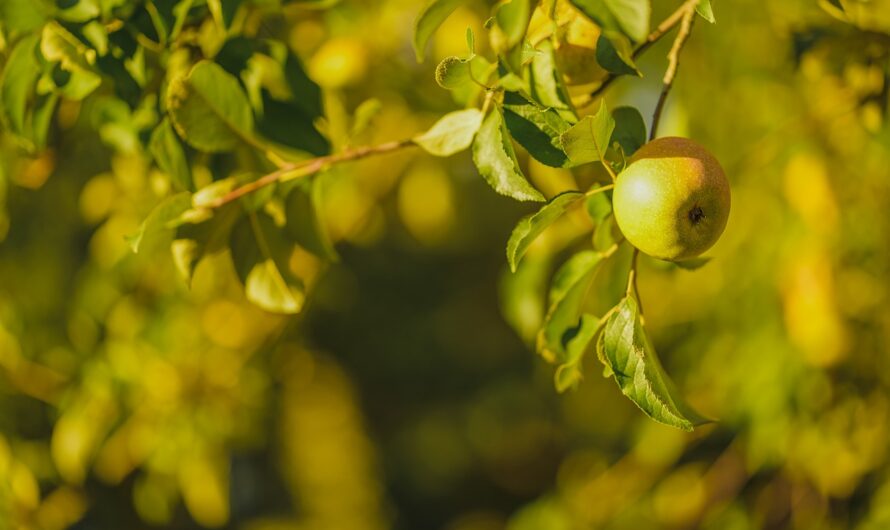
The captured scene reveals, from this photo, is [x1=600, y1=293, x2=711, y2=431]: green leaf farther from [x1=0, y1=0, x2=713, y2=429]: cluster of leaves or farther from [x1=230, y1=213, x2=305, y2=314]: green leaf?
[x1=230, y1=213, x2=305, y2=314]: green leaf

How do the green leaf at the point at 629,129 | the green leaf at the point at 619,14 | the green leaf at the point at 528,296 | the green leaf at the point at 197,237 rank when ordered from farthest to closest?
the green leaf at the point at 528,296 < the green leaf at the point at 197,237 < the green leaf at the point at 629,129 < the green leaf at the point at 619,14

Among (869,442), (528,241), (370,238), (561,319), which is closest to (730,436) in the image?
(869,442)

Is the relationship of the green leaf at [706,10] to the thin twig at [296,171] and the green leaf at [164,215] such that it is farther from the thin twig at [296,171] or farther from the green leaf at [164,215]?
the green leaf at [164,215]

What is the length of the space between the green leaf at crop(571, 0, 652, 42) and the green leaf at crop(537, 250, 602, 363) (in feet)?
0.67

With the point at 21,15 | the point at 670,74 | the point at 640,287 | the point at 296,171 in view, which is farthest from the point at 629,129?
the point at 640,287

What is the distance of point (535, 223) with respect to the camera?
1.71ft

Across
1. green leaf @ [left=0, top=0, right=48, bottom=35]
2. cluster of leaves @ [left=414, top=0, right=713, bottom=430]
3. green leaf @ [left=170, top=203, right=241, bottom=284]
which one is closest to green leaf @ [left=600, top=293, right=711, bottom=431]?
cluster of leaves @ [left=414, top=0, right=713, bottom=430]

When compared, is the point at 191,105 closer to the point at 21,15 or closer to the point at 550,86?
the point at 21,15

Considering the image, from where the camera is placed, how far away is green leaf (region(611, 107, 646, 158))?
0.60 meters

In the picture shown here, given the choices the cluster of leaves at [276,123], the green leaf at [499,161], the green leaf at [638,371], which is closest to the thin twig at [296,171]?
the cluster of leaves at [276,123]

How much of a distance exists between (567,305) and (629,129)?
131 millimetres

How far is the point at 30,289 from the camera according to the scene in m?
1.68

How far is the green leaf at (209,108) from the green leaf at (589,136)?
0.31 meters

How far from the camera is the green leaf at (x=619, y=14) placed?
48 centimetres
